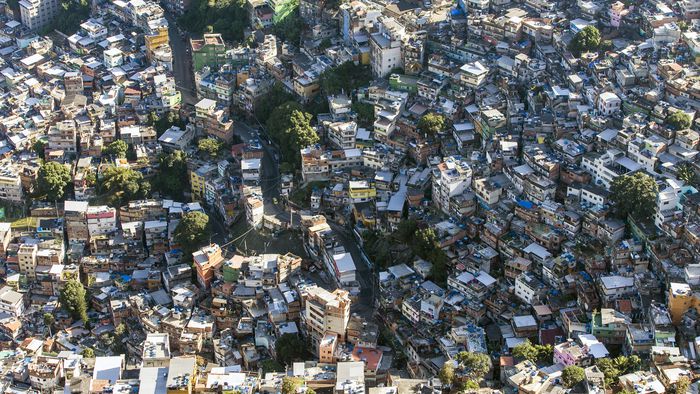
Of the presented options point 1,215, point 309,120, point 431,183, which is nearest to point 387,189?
point 431,183

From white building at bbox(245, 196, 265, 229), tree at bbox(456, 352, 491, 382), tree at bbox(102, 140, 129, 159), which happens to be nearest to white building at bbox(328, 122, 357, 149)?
white building at bbox(245, 196, 265, 229)

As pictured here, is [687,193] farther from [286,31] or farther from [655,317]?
[286,31]

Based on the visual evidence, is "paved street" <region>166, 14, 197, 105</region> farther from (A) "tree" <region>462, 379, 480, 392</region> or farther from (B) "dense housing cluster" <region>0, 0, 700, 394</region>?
(A) "tree" <region>462, 379, 480, 392</region>

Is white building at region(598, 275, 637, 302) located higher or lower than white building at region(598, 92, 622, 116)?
lower

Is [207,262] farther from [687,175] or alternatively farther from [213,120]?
[687,175]

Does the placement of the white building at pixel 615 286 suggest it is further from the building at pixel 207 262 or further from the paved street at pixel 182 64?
the paved street at pixel 182 64

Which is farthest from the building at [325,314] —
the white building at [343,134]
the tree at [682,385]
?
the tree at [682,385]

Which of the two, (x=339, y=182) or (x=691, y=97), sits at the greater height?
(x=691, y=97)
